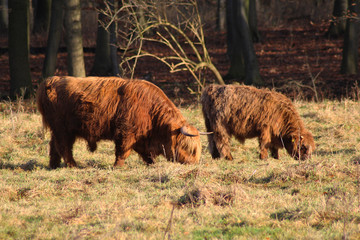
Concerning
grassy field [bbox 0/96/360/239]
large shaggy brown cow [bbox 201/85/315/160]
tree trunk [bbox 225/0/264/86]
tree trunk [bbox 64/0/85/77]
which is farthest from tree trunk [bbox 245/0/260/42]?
grassy field [bbox 0/96/360/239]

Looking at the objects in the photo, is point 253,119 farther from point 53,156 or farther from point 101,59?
point 101,59

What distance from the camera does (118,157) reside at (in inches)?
313

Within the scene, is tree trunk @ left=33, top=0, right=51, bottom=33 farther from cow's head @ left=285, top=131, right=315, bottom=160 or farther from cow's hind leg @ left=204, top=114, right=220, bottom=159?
cow's head @ left=285, top=131, right=315, bottom=160

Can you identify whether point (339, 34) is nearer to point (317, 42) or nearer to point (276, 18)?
point (317, 42)

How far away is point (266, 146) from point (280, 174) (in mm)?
1885

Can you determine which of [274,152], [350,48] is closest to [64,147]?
[274,152]

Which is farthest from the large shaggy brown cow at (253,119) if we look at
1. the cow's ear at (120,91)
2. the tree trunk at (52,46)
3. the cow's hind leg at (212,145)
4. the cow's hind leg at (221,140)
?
the tree trunk at (52,46)

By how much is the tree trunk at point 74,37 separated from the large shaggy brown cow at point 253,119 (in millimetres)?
6600

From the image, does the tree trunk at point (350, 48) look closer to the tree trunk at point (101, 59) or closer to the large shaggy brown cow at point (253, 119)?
the tree trunk at point (101, 59)

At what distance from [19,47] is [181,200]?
10.5 metres

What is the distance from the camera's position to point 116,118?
7812 mm

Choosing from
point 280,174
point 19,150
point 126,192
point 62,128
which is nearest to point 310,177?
point 280,174

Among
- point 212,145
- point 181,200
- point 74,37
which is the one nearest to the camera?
point 181,200

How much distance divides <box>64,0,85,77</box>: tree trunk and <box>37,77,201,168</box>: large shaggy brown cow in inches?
240
